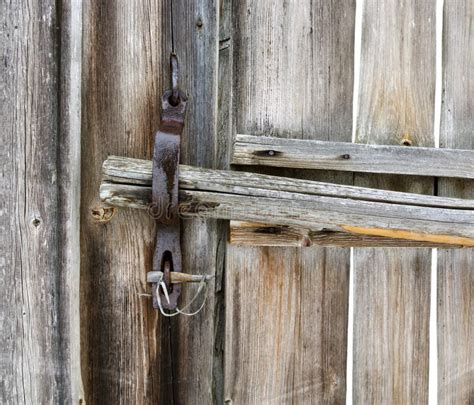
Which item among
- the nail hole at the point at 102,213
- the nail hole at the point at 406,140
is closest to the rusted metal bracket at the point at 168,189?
the nail hole at the point at 102,213

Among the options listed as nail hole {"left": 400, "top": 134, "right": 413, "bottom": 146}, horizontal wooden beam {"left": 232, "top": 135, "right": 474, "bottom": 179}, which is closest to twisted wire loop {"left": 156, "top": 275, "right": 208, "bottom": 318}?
horizontal wooden beam {"left": 232, "top": 135, "right": 474, "bottom": 179}

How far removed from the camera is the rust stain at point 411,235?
93 centimetres

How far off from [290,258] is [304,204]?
0.18 meters

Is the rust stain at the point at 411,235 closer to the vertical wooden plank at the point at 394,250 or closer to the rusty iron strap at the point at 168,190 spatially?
the vertical wooden plank at the point at 394,250

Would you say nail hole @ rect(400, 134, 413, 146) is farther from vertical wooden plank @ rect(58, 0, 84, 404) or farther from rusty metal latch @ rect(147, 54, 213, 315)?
vertical wooden plank @ rect(58, 0, 84, 404)

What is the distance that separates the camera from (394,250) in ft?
3.59

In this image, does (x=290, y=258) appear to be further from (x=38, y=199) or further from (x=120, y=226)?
→ (x=38, y=199)

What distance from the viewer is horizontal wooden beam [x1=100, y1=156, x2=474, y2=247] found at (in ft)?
2.81

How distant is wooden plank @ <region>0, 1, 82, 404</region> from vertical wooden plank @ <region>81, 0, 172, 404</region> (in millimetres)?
50

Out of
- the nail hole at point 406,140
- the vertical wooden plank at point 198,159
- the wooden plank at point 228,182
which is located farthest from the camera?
the nail hole at point 406,140

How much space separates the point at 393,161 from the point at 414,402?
0.60 meters

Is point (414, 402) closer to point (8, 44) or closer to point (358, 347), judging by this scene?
point (358, 347)

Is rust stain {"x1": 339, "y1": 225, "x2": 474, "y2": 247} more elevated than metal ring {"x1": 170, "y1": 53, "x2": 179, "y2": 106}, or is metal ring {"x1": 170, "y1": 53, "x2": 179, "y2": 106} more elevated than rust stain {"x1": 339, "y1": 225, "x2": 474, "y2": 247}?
metal ring {"x1": 170, "y1": 53, "x2": 179, "y2": 106}

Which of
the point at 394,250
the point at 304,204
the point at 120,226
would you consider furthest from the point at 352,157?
the point at 120,226
